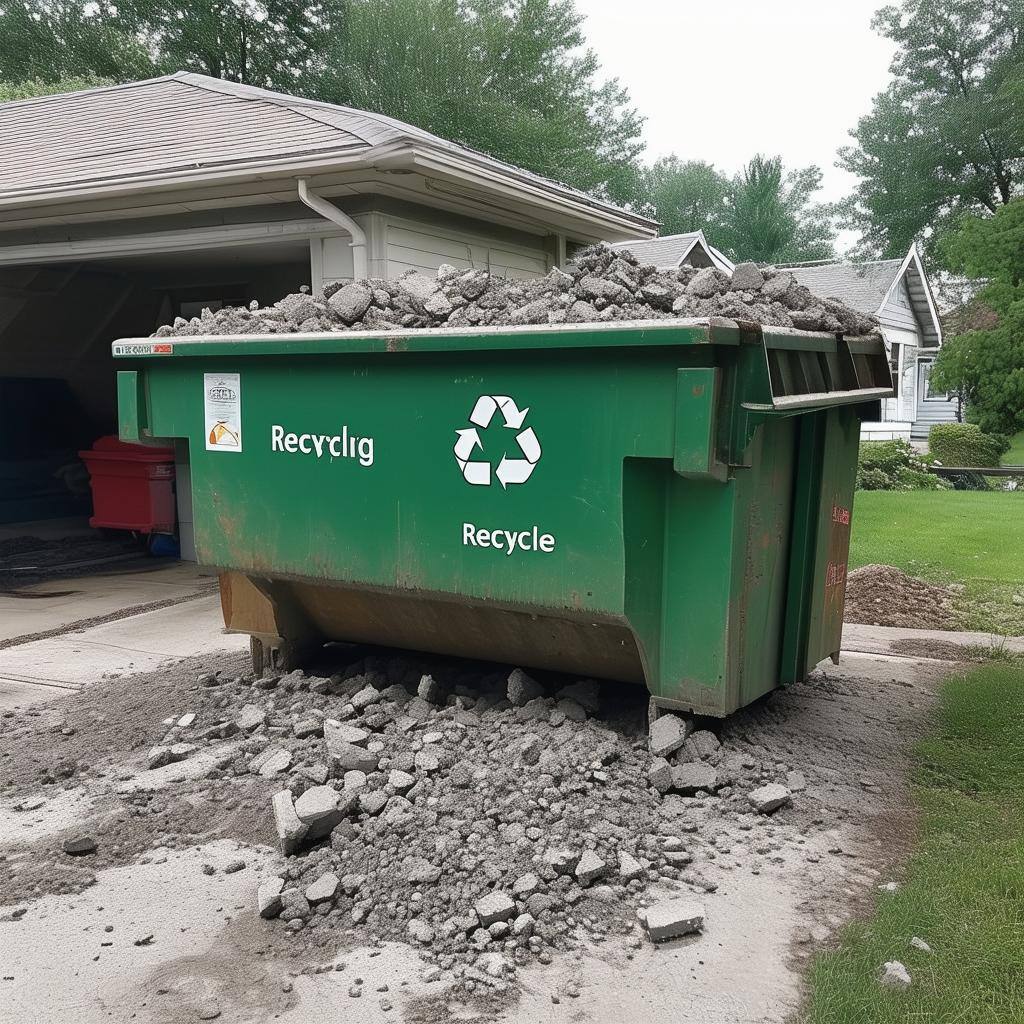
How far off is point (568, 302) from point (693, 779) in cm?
175

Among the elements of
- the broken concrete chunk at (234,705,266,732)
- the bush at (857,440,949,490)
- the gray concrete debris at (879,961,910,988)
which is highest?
the gray concrete debris at (879,961,910,988)

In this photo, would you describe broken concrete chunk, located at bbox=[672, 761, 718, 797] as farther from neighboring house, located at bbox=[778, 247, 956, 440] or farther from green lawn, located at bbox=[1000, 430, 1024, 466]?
neighboring house, located at bbox=[778, 247, 956, 440]

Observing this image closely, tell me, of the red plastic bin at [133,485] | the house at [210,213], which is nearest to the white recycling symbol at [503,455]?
the house at [210,213]

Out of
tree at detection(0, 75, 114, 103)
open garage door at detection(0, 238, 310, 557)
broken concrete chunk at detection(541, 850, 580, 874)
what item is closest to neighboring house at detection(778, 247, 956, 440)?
open garage door at detection(0, 238, 310, 557)

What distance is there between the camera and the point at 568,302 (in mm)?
3781

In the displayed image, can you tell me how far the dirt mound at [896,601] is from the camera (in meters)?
6.88

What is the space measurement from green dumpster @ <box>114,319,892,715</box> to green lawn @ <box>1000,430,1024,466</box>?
20.8 meters

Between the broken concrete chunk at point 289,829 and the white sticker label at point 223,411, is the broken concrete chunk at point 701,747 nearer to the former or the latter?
the broken concrete chunk at point 289,829

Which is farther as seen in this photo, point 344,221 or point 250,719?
point 344,221

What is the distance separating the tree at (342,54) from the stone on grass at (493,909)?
2724 centimetres

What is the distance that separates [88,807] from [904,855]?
2844 mm

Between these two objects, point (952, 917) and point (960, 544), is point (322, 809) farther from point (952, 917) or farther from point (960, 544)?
point (960, 544)

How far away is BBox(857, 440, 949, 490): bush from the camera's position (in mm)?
17062

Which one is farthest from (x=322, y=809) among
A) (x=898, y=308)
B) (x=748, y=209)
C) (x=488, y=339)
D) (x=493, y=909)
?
(x=748, y=209)
